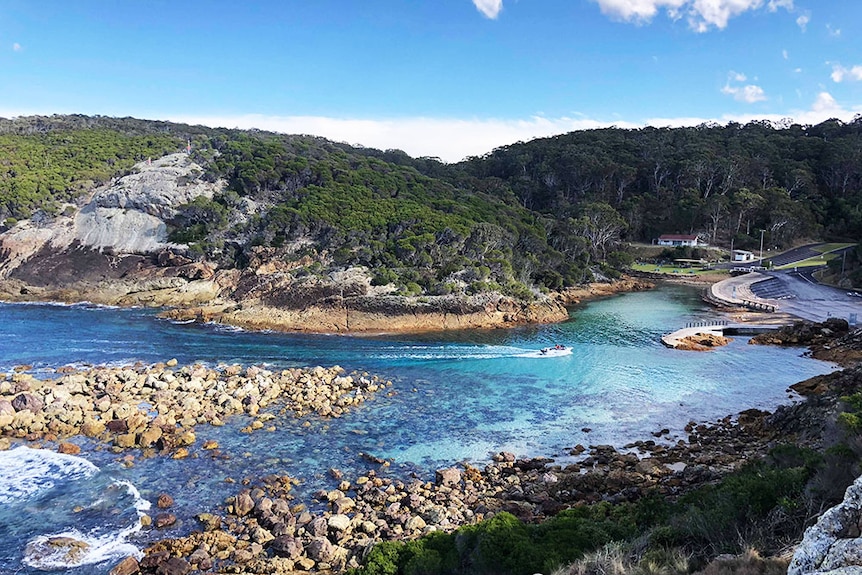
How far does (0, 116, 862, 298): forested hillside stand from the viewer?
150ft

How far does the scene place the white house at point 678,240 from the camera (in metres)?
71.8

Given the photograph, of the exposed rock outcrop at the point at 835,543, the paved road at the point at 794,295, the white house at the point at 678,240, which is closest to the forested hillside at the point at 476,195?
the white house at the point at 678,240

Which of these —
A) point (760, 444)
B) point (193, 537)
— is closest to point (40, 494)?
point (193, 537)

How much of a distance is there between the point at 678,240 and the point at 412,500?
6810 cm

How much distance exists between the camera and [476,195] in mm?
65188

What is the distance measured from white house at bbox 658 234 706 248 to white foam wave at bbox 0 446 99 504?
70.1m

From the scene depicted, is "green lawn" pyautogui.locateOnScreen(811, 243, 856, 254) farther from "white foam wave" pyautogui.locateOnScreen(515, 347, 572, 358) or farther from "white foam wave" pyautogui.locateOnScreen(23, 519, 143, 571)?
"white foam wave" pyautogui.locateOnScreen(23, 519, 143, 571)

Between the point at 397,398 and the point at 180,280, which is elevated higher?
the point at 180,280

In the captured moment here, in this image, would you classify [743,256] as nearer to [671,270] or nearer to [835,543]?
[671,270]

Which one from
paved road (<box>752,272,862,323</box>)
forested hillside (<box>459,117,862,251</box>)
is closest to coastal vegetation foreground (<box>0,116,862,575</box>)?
forested hillside (<box>459,117,862,251</box>)

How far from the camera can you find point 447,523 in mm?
13508

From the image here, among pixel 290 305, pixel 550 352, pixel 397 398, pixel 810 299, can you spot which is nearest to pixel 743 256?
pixel 810 299

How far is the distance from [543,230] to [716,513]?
166ft

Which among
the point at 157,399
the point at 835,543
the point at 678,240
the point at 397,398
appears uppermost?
the point at 678,240
